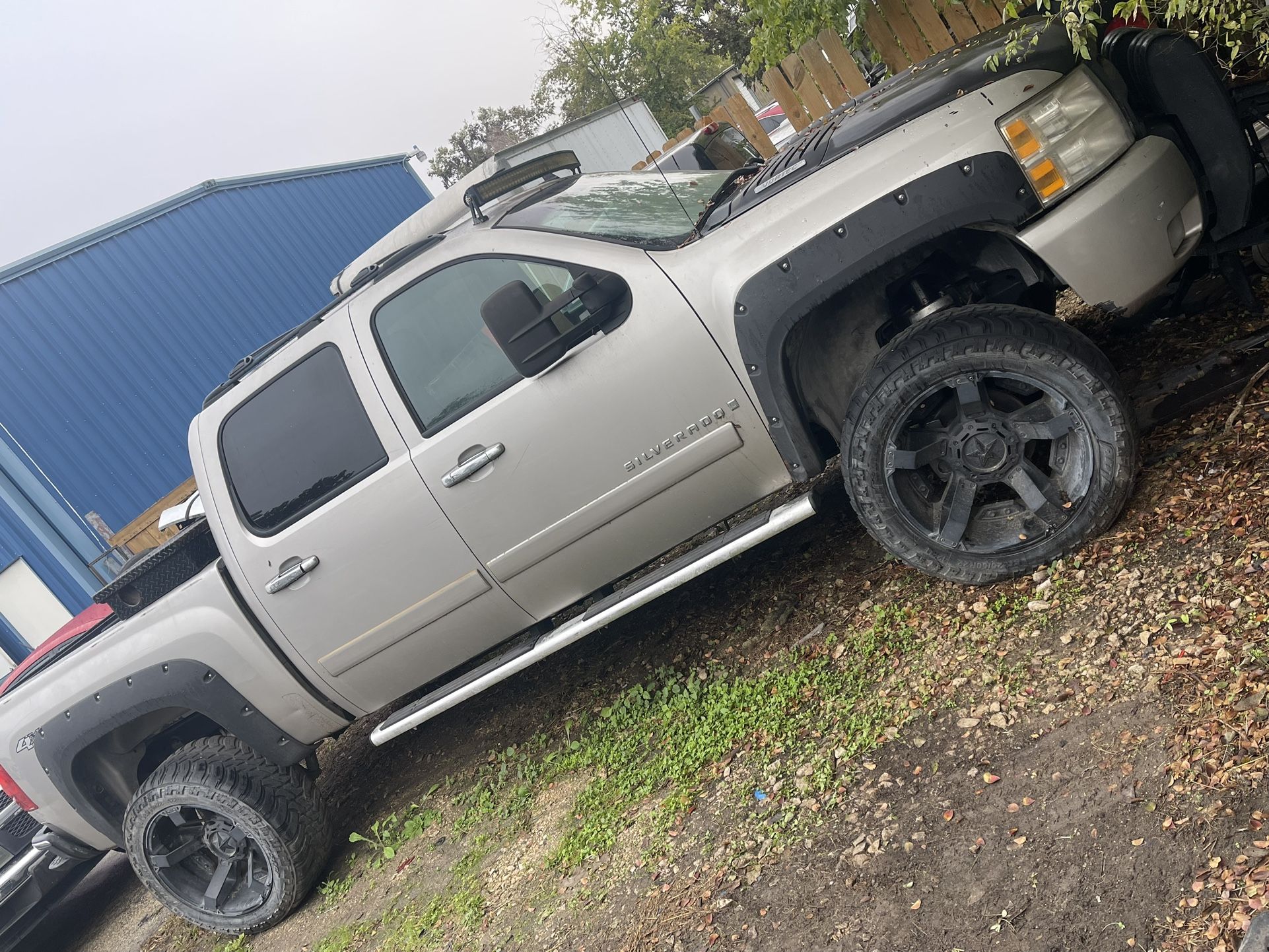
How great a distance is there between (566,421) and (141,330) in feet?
39.6

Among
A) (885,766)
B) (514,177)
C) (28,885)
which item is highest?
(514,177)

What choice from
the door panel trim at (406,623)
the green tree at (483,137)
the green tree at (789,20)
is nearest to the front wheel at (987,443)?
the door panel trim at (406,623)

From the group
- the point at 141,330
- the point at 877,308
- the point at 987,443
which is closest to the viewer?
the point at 987,443

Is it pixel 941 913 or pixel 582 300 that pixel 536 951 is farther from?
pixel 582 300

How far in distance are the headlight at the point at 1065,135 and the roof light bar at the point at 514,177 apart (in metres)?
2.09

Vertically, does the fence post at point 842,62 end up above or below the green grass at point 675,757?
above

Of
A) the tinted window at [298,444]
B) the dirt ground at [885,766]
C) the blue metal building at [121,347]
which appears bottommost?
the dirt ground at [885,766]

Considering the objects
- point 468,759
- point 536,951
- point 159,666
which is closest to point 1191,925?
point 536,951

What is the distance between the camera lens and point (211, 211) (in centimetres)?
1541

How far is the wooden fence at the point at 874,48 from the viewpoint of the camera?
21.3ft

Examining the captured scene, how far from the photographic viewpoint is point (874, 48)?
6.89 metres

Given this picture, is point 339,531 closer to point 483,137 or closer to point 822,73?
point 822,73

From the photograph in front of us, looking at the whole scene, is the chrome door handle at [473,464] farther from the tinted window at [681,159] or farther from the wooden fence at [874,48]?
the tinted window at [681,159]

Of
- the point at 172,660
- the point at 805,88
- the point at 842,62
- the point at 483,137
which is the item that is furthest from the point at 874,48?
the point at 483,137
